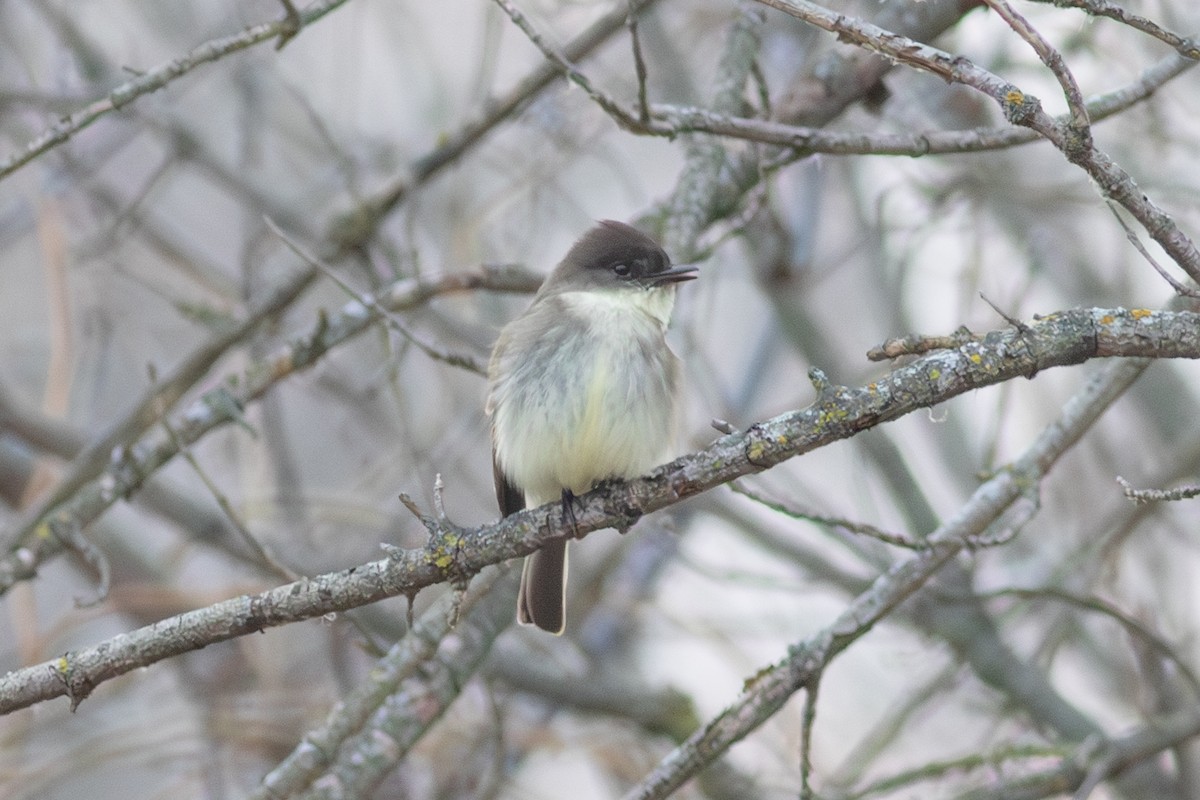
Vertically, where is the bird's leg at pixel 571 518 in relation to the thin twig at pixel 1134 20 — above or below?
below

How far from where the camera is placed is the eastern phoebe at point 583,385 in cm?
329

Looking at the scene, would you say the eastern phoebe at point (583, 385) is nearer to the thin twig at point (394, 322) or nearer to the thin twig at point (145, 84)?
the thin twig at point (394, 322)

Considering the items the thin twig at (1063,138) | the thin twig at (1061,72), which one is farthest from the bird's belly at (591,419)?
the thin twig at (1061,72)

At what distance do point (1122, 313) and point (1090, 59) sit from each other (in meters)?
3.83

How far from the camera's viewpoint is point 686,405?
3932 millimetres

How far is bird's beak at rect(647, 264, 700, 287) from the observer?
3.53 meters

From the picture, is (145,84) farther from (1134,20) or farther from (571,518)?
(1134,20)

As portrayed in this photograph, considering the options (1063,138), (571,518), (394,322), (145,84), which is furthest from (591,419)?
(1063,138)

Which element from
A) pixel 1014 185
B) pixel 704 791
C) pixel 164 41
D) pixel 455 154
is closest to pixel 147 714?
pixel 704 791

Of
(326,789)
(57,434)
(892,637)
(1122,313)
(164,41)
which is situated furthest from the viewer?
(164,41)

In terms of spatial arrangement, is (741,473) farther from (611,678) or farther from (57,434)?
(57,434)

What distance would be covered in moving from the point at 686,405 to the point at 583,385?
67 centimetres

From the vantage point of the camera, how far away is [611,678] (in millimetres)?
5086

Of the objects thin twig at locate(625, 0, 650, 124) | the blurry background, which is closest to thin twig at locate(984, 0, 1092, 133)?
thin twig at locate(625, 0, 650, 124)
